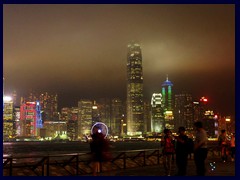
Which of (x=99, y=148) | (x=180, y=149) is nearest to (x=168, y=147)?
(x=180, y=149)

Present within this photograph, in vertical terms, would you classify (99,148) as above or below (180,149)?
above

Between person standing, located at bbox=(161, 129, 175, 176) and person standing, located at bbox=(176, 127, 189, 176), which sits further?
person standing, located at bbox=(161, 129, 175, 176)

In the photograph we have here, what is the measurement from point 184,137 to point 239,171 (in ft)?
5.58

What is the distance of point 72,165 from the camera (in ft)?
58.6

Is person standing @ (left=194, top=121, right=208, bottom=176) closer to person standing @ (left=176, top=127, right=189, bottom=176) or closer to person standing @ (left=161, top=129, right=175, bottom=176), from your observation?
person standing @ (left=176, top=127, right=189, bottom=176)

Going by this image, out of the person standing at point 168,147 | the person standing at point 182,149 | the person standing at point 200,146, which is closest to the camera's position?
the person standing at point 200,146

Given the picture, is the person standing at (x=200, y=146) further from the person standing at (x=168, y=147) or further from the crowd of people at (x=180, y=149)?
the person standing at (x=168, y=147)

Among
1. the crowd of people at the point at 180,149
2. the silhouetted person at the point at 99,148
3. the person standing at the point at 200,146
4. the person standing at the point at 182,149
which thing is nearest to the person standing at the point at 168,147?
the crowd of people at the point at 180,149

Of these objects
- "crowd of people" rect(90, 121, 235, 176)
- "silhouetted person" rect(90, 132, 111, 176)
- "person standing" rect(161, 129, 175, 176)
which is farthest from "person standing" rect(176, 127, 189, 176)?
Result: "silhouetted person" rect(90, 132, 111, 176)

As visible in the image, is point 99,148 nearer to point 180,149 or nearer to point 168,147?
point 180,149

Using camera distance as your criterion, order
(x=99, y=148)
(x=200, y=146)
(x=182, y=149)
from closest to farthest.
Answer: (x=200, y=146), (x=99, y=148), (x=182, y=149)
